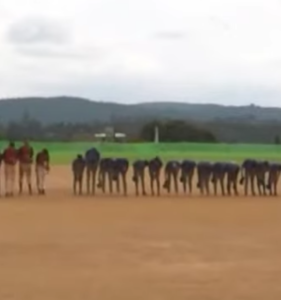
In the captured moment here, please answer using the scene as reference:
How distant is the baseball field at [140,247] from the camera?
1241 centimetres

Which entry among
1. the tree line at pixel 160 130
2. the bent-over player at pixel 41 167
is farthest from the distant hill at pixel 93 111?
the bent-over player at pixel 41 167

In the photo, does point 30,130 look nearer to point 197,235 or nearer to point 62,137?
point 62,137

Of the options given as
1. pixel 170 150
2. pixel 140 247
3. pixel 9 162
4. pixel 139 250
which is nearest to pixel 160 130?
pixel 170 150

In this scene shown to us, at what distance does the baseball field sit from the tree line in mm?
63869

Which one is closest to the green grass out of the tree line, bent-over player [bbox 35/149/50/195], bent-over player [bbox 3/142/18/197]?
the tree line

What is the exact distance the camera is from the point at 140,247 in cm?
1664

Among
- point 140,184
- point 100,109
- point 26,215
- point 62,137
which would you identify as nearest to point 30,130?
point 62,137

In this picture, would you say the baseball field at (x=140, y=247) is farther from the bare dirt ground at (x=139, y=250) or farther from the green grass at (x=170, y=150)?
the green grass at (x=170, y=150)

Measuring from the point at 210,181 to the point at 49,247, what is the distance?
15.8m

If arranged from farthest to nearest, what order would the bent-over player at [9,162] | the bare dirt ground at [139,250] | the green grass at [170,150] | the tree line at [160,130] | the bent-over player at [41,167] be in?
the tree line at [160,130], the green grass at [170,150], the bent-over player at [41,167], the bent-over player at [9,162], the bare dirt ground at [139,250]

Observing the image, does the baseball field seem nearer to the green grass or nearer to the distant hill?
the green grass

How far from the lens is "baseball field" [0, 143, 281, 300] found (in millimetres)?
12414

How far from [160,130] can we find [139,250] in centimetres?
7766

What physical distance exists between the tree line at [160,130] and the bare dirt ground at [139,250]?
2577 inches
